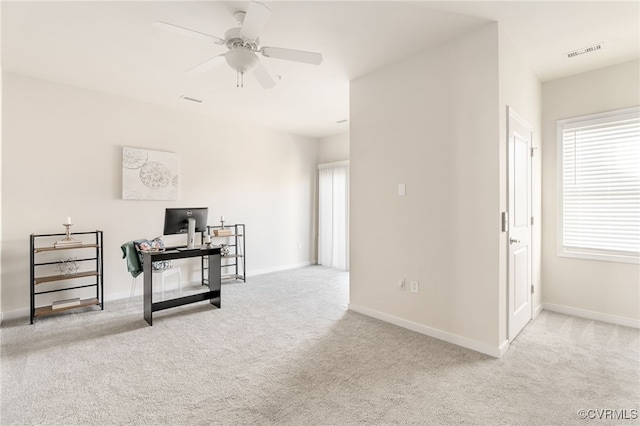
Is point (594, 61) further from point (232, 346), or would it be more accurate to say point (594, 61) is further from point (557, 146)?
point (232, 346)

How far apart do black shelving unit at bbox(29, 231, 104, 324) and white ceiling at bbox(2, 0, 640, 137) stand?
1.85 metres

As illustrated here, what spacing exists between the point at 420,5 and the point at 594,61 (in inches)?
86.4

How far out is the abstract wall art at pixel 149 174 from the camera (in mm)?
4195

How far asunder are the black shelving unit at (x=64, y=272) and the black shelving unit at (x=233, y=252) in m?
1.42

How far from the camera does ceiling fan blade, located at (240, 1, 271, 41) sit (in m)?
1.83

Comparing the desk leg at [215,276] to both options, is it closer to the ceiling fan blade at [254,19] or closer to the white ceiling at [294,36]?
the white ceiling at [294,36]

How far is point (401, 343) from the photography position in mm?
2779

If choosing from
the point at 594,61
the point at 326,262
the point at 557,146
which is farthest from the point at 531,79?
the point at 326,262

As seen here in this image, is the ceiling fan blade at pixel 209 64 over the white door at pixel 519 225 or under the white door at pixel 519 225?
over

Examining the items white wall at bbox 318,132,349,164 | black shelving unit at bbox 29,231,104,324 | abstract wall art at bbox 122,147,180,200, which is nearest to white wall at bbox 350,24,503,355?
white wall at bbox 318,132,349,164

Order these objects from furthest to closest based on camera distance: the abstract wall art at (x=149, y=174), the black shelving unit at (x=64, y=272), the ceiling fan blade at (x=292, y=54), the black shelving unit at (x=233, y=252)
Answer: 1. the black shelving unit at (x=233, y=252)
2. the abstract wall art at (x=149, y=174)
3. the black shelving unit at (x=64, y=272)
4. the ceiling fan blade at (x=292, y=54)

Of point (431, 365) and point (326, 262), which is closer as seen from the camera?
point (431, 365)

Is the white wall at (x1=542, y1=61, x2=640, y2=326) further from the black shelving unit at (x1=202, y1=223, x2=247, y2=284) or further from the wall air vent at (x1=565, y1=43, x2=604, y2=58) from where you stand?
the black shelving unit at (x1=202, y1=223, x2=247, y2=284)

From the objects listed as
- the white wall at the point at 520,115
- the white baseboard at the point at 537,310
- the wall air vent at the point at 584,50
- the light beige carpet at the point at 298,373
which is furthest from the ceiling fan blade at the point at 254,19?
the white baseboard at the point at 537,310
